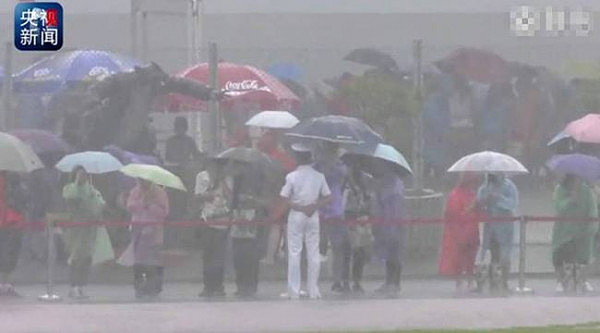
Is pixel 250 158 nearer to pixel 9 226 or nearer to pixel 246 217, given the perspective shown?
pixel 246 217

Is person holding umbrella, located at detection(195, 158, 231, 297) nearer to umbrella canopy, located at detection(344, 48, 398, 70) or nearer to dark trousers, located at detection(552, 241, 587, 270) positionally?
umbrella canopy, located at detection(344, 48, 398, 70)

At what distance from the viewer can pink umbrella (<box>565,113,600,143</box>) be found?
746 inches

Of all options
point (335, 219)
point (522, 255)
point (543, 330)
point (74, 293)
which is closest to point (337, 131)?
point (335, 219)

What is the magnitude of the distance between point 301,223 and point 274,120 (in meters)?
2.17

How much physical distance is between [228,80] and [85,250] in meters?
3.72

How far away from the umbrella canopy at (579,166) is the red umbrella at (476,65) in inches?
83.9

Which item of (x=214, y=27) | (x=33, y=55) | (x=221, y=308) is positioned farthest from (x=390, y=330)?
(x=214, y=27)

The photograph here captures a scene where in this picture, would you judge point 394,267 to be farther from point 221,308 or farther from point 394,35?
point 394,35

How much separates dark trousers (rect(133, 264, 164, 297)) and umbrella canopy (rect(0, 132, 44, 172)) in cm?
156

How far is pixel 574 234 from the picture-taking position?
715 inches

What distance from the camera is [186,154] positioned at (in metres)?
19.5

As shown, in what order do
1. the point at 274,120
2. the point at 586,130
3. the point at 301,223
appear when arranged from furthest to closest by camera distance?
the point at 274,120 → the point at 586,130 → the point at 301,223

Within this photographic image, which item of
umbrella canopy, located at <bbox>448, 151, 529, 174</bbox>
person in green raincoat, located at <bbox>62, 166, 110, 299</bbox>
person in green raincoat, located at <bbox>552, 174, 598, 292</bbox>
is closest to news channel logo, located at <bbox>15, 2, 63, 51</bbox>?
person in green raincoat, located at <bbox>62, 166, 110, 299</bbox>

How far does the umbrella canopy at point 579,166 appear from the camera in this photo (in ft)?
59.7
